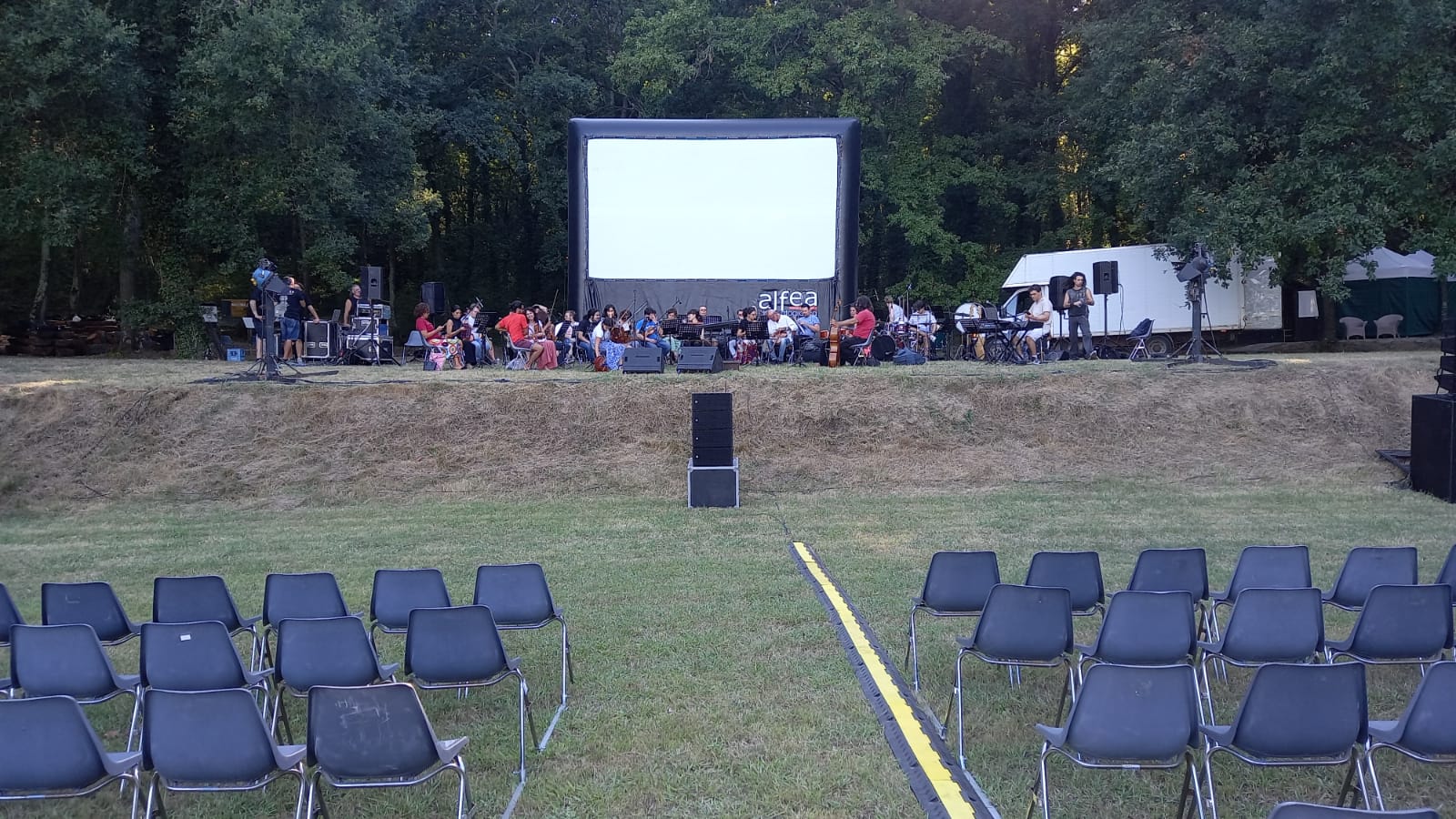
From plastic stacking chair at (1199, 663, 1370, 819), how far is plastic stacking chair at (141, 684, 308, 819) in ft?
10.9

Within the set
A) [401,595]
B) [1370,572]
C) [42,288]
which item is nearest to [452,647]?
[401,595]

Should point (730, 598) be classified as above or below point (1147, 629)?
below

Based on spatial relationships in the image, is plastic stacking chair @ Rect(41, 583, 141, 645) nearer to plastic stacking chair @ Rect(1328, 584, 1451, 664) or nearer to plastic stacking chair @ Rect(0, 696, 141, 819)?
plastic stacking chair @ Rect(0, 696, 141, 819)

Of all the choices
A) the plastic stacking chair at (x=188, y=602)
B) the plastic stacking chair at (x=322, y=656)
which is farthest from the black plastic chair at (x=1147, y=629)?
the plastic stacking chair at (x=188, y=602)

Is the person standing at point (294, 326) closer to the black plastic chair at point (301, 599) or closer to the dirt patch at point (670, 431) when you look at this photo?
the dirt patch at point (670, 431)

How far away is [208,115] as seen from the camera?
2220 cm

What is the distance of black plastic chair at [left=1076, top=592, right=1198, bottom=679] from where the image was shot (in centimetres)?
511

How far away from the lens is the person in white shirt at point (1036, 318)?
1805cm

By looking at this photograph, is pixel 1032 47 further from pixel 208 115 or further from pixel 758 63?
pixel 208 115

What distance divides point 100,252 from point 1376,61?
91.5 feet

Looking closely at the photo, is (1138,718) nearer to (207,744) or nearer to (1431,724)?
(1431,724)

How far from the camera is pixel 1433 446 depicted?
11.8 m

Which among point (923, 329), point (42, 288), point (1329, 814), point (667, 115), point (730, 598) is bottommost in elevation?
point (730, 598)

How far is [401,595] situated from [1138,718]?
390cm
